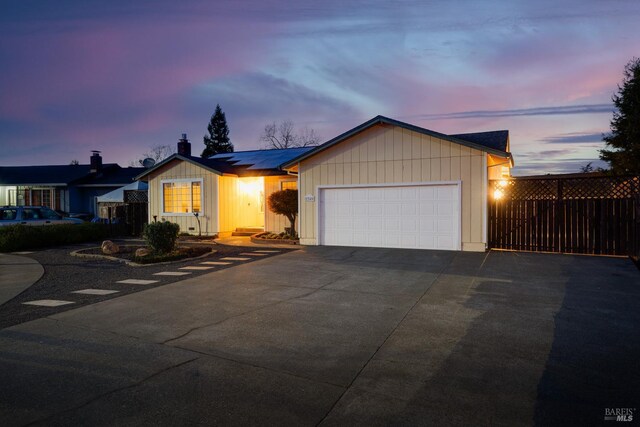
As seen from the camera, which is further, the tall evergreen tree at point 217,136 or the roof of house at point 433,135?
the tall evergreen tree at point 217,136

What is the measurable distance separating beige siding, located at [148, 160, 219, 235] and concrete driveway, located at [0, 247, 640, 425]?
33.6 feet

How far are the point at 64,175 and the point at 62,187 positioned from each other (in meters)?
1.08

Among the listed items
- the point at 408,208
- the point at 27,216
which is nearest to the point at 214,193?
the point at 27,216

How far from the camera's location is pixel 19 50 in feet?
50.4

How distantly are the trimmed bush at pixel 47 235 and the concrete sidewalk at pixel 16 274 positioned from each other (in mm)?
1477

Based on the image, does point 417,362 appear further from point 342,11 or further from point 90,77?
point 90,77

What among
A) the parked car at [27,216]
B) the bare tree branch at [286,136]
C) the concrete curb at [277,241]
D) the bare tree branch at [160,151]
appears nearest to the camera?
the concrete curb at [277,241]

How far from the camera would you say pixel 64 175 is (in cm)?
2967

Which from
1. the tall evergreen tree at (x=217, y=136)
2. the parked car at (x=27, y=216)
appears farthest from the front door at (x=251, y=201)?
the tall evergreen tree at (x=217, y=136)

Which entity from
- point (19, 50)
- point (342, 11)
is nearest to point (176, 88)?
point (19, 50)

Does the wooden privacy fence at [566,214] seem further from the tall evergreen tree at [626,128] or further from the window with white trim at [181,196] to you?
the tall evergreen tree at [626,128]

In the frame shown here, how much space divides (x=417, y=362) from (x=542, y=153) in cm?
2949

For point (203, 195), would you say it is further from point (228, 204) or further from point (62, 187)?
point (62, 187)

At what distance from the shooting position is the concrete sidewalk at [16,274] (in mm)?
7395
